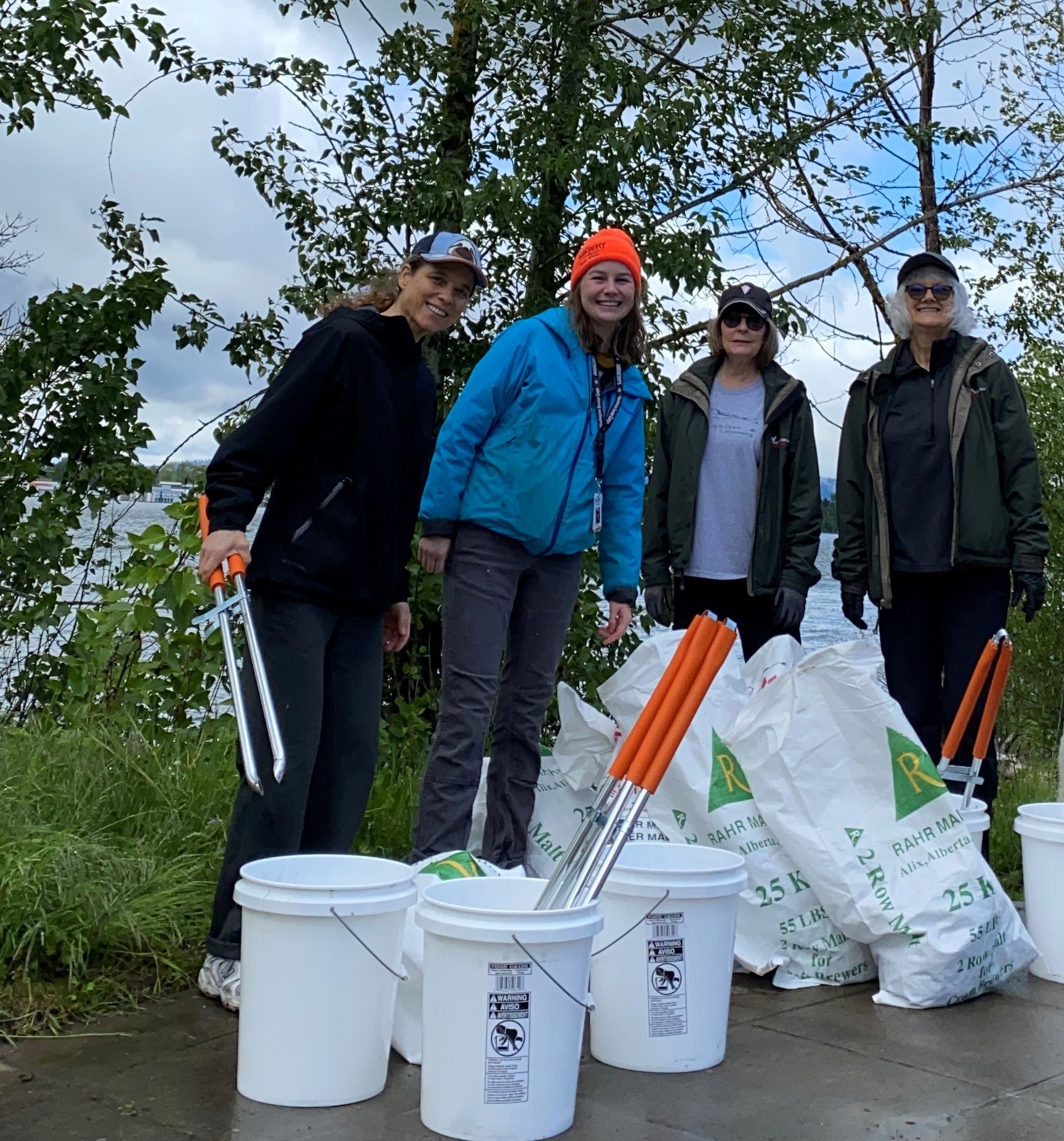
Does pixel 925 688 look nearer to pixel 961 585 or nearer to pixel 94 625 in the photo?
pixel 961 585

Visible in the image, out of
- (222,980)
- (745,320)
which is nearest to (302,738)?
(222,980)

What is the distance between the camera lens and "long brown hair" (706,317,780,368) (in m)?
4.21

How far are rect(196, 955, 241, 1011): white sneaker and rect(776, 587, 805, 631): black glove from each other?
1890 mm

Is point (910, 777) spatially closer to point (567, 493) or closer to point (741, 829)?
point (741, 829)

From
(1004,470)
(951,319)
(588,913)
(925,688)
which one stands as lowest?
(588,913)

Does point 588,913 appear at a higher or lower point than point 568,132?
lower

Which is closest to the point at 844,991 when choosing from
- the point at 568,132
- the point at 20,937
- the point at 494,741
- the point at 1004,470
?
the point at 494,741

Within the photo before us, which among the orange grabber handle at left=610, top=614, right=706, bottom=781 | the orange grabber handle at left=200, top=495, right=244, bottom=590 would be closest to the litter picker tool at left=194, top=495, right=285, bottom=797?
the orange grabber handle at left=200, top=495, right=244, bottom=590

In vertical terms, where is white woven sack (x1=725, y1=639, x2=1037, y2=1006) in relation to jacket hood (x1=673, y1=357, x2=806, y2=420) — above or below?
below

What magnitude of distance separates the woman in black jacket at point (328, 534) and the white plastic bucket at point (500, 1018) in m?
0.73

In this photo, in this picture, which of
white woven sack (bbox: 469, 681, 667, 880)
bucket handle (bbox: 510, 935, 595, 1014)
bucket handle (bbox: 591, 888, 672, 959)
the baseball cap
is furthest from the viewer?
white woven sack (bbox: 469, 681, 667, 880)

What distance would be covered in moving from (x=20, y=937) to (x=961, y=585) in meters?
2.73

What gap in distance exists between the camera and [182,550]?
4.73 metres

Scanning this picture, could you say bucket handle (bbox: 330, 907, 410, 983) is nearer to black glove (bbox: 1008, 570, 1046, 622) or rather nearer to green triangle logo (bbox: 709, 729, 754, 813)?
green triangle logo (bbox: 709, 729, 754, 813)
